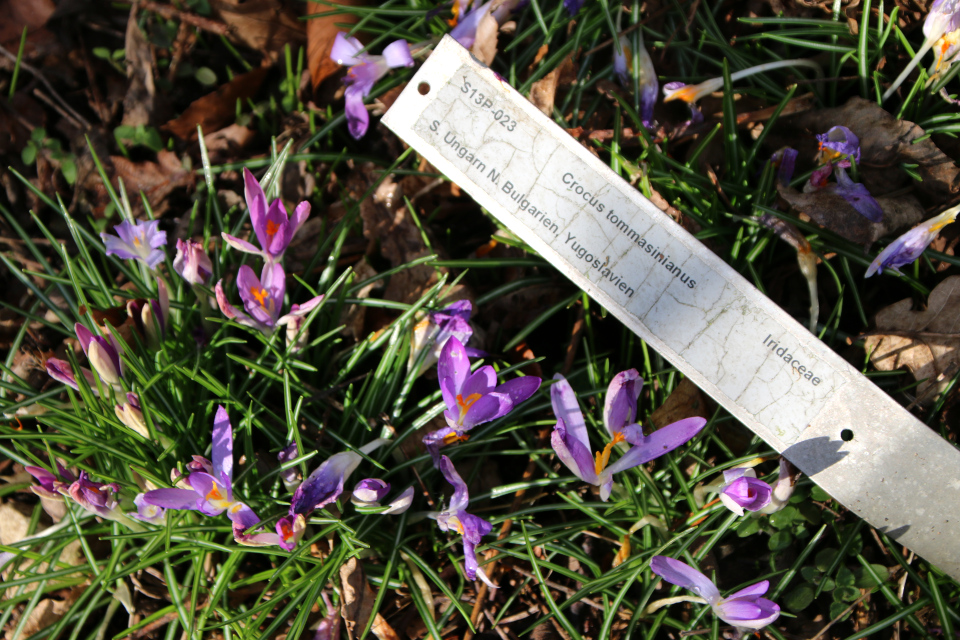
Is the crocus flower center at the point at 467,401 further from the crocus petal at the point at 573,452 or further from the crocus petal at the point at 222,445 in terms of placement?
the crocus petal at the point at 222,445

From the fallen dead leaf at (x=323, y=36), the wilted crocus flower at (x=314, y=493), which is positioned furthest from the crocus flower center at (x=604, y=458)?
the fallen dead leaf at (x=323, y=36)

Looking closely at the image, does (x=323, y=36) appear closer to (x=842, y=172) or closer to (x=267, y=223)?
(x=267, y=223)

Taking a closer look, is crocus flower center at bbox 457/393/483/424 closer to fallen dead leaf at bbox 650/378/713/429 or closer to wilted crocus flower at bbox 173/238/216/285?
fallen dead leaf at bbox 650/378/713/429

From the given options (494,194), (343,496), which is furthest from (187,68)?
(343,496)

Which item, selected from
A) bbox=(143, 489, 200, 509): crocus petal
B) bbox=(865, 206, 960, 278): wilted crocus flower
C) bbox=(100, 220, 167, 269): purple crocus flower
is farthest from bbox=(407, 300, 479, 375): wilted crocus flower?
bbox=(865, 206, 960, 278): wilted crocus flower

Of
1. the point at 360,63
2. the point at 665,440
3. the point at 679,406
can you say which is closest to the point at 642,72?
the point at 360,63
